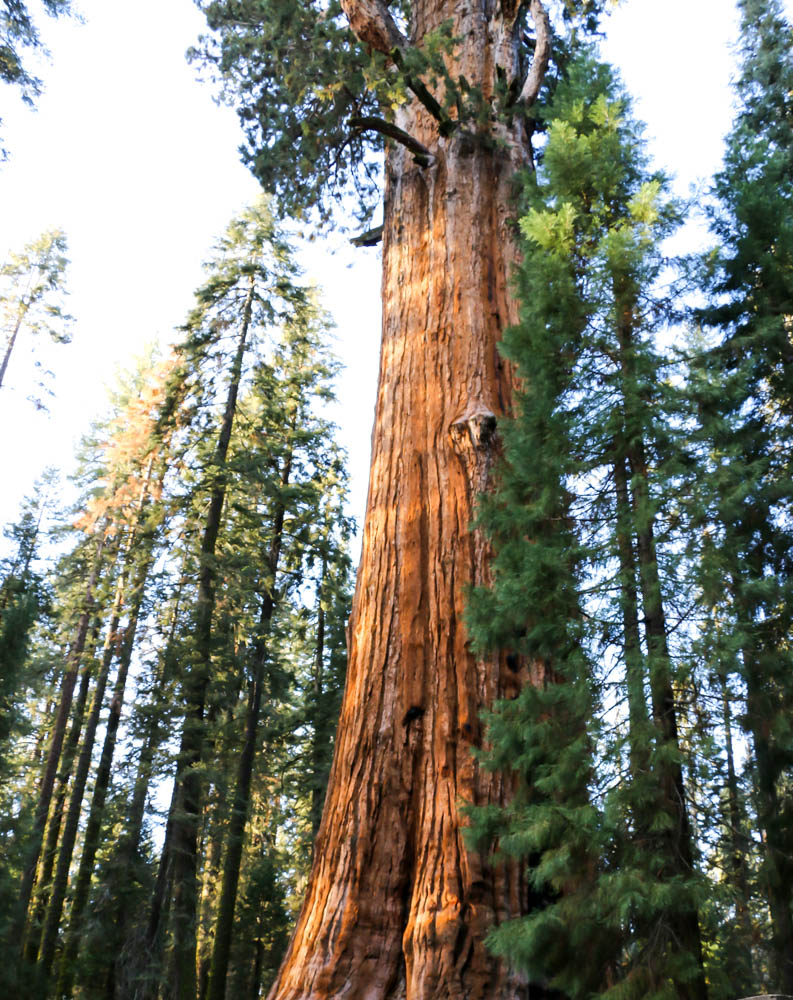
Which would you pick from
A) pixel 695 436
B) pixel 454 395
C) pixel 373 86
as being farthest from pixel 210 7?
pixel 695 436

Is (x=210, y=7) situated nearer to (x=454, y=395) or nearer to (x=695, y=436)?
(x=454, y=395)

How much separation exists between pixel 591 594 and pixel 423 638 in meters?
1.54

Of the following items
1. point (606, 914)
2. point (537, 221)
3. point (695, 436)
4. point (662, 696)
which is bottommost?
point (606, 914)

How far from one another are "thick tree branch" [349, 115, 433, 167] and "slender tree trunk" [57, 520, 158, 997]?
10441mm

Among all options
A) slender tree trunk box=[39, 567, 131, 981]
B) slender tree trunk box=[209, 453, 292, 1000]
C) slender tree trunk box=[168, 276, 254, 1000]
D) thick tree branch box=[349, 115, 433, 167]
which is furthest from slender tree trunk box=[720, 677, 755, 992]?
slender tree trunk box=[39, 567, 131, 981]

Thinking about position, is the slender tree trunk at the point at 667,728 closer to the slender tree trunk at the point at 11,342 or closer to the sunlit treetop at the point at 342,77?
the sunlit treetop at the point at 342,77

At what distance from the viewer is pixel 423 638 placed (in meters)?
4.92

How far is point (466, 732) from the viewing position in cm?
454

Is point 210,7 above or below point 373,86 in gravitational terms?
above

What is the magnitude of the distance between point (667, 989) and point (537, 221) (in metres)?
3.38

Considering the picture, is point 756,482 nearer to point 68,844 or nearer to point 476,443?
point 476,443

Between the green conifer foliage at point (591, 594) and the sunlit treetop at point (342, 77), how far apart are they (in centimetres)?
232

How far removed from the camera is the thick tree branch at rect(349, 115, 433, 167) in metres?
6.32

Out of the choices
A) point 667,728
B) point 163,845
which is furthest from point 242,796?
point 667,728
